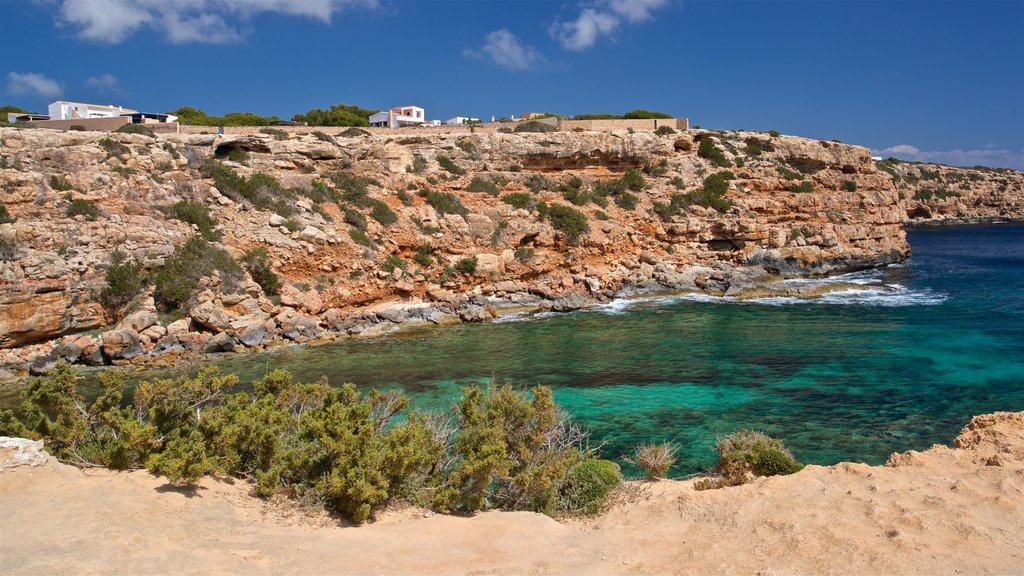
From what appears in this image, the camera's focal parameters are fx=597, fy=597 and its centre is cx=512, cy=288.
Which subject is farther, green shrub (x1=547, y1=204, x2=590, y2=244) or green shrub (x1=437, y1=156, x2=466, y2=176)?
green shrub (x1=437, y1=156, x2=466, y2=176)

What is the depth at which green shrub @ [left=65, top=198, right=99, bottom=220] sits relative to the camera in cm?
2067

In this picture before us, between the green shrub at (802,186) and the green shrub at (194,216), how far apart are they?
32774 millimetres

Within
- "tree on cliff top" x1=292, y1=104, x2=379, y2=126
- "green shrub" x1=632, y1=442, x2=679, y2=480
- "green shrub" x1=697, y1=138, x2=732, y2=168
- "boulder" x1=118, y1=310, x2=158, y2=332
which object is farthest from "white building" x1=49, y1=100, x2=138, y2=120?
"green shrub" x1=632, y1=442, x2=679, y2=480

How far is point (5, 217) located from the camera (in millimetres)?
→ 19375

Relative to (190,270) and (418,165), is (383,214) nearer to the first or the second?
(418,165)

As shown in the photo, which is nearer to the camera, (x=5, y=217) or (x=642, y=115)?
(x=5, y=217)

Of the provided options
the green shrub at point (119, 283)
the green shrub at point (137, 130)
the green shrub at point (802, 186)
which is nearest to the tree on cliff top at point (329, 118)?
the green shrub at point (137, 130)

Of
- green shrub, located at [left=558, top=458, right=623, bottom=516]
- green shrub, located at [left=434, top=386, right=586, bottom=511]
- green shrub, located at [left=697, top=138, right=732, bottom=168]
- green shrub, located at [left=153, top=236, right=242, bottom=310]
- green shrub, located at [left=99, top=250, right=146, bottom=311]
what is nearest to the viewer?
green shrub, located at [left=434, top=386, right=586, bottom=511]

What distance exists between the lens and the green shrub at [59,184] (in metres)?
21.5

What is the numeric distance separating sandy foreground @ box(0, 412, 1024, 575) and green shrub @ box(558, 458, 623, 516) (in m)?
0.25

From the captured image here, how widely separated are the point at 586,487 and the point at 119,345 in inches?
640

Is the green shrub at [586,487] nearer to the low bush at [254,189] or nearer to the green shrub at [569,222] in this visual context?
the low bush at [254,189]

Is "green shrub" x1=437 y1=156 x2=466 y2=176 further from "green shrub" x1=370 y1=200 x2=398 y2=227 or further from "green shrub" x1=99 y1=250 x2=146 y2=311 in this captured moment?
"green shrub" x1=99 y1=250 x2=146 y2=311

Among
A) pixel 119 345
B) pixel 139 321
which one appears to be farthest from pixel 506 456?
pixel 139 321
